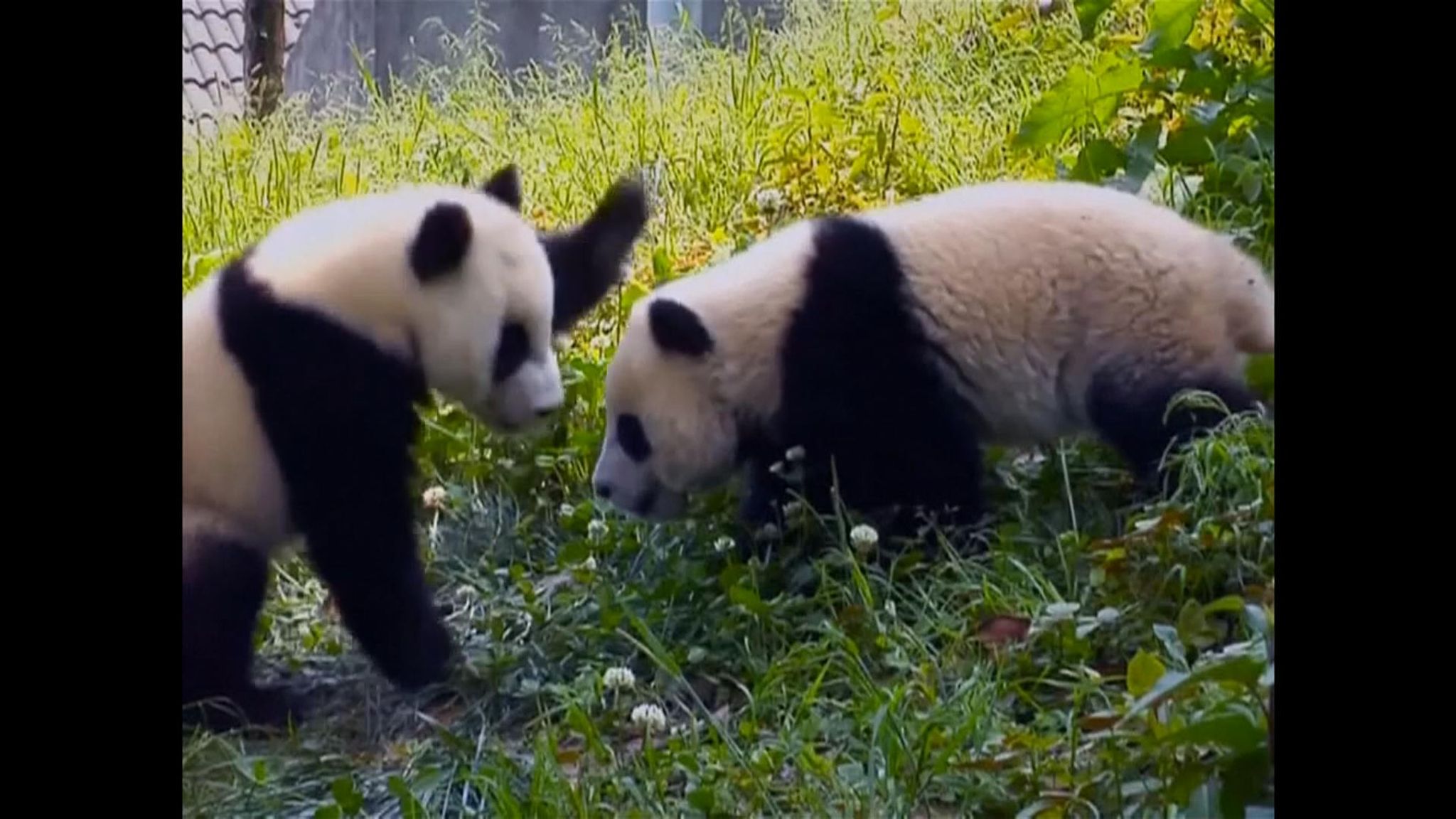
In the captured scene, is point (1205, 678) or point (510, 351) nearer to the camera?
point (1205, 678)

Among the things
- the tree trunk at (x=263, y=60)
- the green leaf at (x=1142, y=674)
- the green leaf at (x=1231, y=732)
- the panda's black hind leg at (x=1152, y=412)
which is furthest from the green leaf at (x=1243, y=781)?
the tree trunk at (x=263, y=60)

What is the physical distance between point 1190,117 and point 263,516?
1.32 meters

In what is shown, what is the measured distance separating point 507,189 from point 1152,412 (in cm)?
88

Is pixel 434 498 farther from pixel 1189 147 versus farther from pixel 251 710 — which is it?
pixel 1189 147

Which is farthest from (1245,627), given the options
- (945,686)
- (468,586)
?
(468,586)

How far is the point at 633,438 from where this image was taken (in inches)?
89.2

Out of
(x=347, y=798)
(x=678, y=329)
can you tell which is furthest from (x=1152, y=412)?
(x=347, y=798)

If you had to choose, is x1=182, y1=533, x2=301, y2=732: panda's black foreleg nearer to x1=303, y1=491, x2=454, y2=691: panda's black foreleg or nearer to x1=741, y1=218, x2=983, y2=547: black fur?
x1=303, y1=491, x2=454, y2=691: panda's black foreleg

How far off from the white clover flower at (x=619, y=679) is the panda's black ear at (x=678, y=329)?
16.7 inches

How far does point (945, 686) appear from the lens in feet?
6.89

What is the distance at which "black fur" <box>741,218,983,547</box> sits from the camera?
7.20 ft

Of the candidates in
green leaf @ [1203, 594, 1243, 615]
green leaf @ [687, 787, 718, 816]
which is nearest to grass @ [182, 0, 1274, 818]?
green leaf @ [687, 787, 718, 816]

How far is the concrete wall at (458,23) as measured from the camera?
226cm
